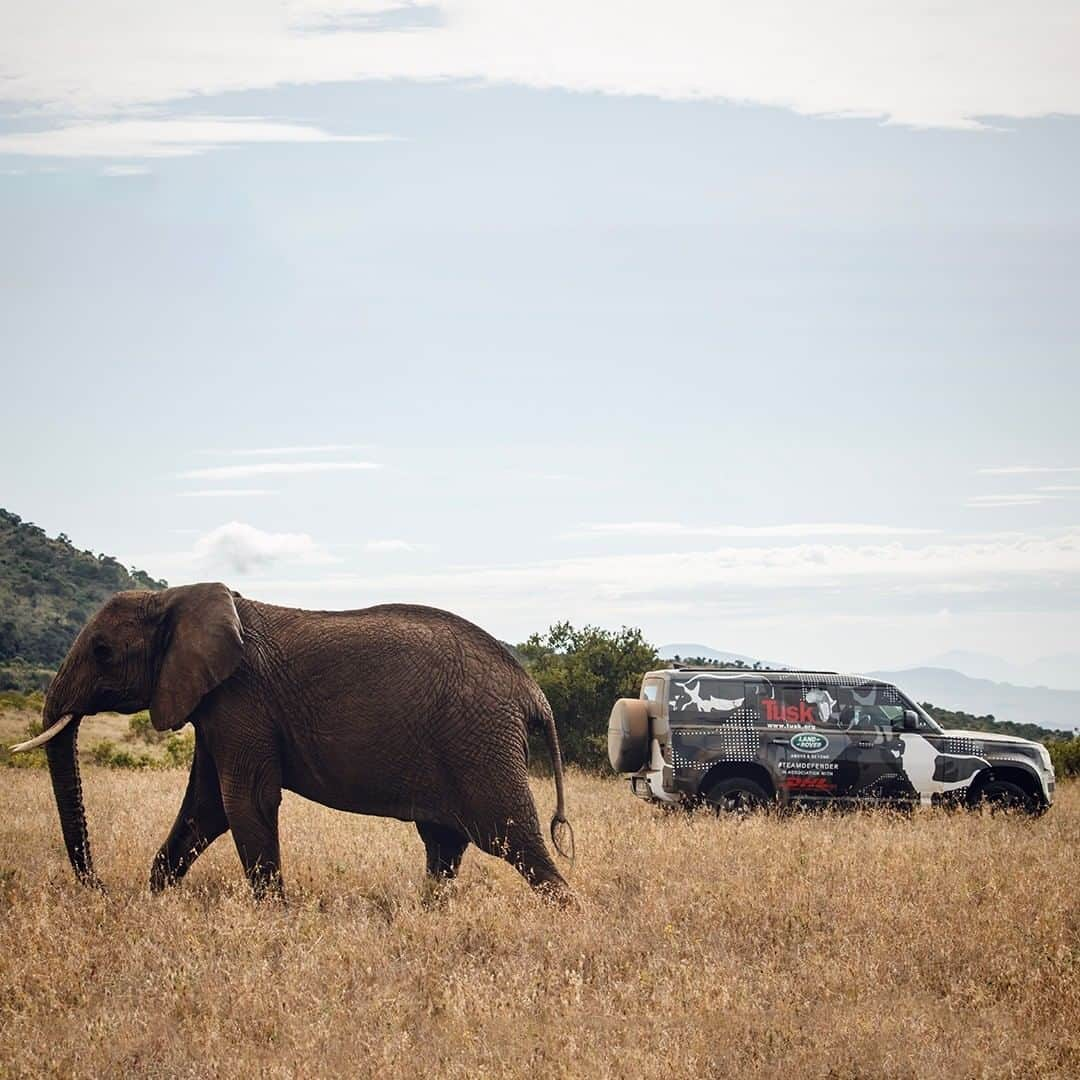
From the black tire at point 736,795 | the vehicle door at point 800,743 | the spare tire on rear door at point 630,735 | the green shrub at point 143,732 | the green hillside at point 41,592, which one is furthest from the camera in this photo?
the green hillside at point 41,592

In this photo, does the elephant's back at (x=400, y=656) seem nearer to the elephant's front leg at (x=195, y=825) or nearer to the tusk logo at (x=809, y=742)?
the elephant's front leg at (x=195, y=825)

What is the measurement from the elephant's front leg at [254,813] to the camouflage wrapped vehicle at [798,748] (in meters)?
6.46

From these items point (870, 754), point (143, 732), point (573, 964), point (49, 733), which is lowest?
point (143, 732)

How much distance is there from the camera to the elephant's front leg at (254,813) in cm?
1177

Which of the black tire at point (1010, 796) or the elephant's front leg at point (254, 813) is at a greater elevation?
the elephant's front leg at point (254, 813)

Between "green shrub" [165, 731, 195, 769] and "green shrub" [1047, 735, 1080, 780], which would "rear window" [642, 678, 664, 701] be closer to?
"green shrub" [165, 731, 195, 769]

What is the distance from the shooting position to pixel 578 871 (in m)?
12.8

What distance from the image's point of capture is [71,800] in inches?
489

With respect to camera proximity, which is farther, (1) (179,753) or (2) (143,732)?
(2) (143,732)

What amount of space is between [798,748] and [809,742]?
0.16 metres

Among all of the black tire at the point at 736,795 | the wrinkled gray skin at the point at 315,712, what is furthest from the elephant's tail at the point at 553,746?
the black tire at the point at 736,795

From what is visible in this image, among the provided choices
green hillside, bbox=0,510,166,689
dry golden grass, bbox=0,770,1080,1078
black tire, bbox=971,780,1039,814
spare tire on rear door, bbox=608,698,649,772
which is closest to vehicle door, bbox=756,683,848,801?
spare tire on rear door, bbox=608,698,649,772

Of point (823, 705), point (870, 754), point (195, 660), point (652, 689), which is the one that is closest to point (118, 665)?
point (195, 660)

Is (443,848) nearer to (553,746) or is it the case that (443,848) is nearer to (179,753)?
(553,746)
